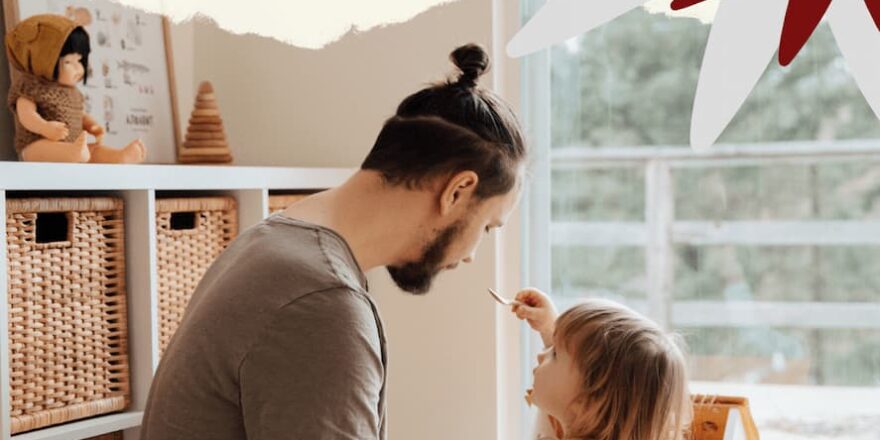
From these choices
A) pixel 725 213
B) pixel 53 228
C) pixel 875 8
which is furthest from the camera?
pixel 725 213

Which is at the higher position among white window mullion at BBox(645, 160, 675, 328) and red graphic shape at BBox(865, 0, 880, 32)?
red graphic shape at BBox(865, 0, 880, 32)

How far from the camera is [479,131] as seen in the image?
4.65 ft

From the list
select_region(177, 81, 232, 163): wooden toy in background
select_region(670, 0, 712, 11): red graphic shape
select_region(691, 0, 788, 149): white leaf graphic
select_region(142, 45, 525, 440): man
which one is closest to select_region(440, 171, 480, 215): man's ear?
select_region(142, 45, 525, 440): man

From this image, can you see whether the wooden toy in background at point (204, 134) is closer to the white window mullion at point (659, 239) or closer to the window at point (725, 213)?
the window at point (725, 213)

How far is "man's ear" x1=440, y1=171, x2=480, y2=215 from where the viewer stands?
140cm

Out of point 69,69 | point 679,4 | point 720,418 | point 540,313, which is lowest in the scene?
point 720,418

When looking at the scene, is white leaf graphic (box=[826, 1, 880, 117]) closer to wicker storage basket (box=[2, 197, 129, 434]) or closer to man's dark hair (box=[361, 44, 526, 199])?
man's dark hair (box=[361, 44, 526, 199])

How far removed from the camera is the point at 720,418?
1.87 meters

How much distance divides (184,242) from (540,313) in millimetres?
650

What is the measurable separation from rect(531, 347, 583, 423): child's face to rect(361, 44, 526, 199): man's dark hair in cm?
40

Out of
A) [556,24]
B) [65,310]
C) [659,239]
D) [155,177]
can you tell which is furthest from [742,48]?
[65,310]

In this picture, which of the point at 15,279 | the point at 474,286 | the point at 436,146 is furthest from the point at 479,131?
the point at 474,286

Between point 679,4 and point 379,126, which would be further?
point 379,126

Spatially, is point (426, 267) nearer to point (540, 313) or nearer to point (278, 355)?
point (278, 355)
